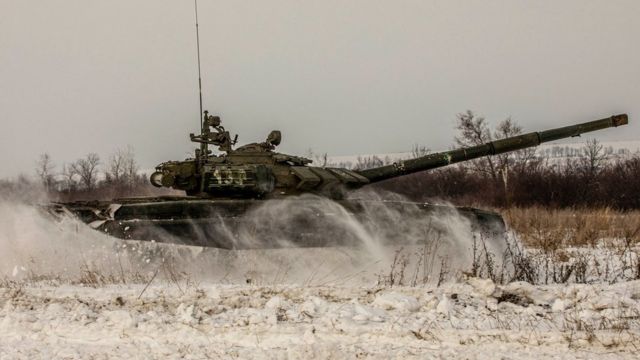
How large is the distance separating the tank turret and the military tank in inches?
0.5

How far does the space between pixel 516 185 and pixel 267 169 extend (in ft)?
74.0

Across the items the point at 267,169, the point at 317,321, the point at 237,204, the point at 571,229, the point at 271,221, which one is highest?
the point at 267,169

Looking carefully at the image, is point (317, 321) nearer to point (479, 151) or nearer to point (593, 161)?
point (479, 151)

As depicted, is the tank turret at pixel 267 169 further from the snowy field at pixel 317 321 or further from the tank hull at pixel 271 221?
the snowy field at pixel 317 321

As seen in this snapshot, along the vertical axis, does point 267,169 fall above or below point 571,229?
above

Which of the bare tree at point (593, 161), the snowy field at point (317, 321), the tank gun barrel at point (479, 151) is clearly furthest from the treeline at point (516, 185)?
the snowy field at point (317, 321)

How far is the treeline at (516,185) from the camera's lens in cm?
2614

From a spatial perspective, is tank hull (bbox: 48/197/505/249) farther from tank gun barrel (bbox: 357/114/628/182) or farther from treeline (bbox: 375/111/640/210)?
treeline (bbox: 375/111/640/210)

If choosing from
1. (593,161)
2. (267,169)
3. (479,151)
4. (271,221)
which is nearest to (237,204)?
(271,221)

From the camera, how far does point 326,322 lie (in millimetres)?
4129

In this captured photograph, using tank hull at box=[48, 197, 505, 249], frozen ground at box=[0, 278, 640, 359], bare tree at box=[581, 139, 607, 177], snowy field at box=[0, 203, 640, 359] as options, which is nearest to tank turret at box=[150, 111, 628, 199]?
tank hull at box=[48, 197, 505, 249]

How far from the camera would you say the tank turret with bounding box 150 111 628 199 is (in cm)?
780

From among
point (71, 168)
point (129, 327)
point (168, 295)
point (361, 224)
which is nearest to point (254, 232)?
point (361, 224)

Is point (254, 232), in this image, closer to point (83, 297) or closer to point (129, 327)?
point (83, 297)
